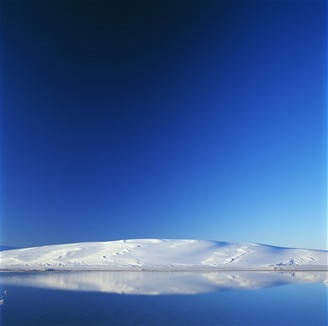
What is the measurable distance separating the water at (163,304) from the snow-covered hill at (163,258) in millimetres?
11065

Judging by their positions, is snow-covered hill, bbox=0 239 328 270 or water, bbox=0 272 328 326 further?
snow-covered hill, bbox=0 239 328 270

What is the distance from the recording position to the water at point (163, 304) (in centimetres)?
884

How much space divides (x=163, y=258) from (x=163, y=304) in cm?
2021

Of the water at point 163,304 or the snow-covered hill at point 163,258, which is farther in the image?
the snow-covered hill at point 163,258

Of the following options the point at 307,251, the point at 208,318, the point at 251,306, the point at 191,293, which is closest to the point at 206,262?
the point at 307,251

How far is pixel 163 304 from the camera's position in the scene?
35.8 ft

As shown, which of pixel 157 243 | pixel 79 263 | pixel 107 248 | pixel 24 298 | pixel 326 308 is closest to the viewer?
pixel 326 308

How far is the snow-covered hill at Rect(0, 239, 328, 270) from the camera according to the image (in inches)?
1062

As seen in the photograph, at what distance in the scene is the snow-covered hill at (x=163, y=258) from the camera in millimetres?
26969

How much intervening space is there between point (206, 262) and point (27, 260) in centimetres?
1460

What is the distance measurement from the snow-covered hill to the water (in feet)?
36.3

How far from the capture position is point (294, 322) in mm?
8898

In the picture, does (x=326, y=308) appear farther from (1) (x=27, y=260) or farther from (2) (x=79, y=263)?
(1) (x=27, y=260)

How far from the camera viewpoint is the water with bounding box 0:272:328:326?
8.84m
